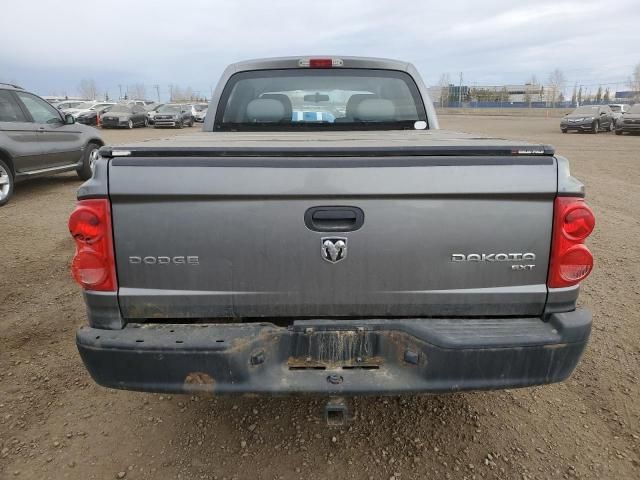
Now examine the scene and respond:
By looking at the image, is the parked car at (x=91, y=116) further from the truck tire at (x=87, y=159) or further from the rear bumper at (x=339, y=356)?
the rear bumper at (x=339, y=356)

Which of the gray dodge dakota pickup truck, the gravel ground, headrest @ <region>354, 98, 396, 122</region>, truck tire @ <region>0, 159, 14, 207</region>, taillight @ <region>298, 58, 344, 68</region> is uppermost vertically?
taillight @ <region>298, 58, 344, 68</region>

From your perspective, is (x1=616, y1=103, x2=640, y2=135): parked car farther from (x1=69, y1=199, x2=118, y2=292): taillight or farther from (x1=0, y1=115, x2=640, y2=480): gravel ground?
(x1=69, y1=199, x2=118, y2=292): taillight

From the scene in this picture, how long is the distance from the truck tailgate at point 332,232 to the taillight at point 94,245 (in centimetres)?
4

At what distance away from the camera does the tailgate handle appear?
1998 mm

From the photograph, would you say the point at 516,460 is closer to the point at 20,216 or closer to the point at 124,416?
the point at 124,416

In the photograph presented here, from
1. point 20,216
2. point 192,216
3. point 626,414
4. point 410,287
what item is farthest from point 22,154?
point 626,414

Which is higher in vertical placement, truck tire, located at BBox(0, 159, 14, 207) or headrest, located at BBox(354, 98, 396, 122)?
headrest, located at BBox(354, 98, 396, 122)

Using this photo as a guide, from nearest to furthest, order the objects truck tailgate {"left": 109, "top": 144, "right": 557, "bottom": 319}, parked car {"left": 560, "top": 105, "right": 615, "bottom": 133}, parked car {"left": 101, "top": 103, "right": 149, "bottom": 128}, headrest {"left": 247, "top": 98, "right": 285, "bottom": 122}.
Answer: truck tailgate {"left": 109, "top": 144, "right": 557, "bottom": 319} → headrest {"left": 247, "top": 98, "right": 285, "bottom": 122} → parked car {"left": 560, "top": 105, "right": 615, "bottom": 133} → parked car {"left": 101, "top": 103, "right": 149, "bottom": 128}

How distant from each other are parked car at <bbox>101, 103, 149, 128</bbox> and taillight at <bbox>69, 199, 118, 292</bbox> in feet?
98.2

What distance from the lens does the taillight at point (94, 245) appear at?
200 cm

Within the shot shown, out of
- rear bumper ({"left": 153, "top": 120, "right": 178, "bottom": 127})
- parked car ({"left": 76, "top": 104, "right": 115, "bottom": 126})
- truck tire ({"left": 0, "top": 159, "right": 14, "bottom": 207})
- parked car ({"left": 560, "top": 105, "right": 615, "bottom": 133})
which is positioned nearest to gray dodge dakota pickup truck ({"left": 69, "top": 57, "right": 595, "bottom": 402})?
truck tire ({"left": 0, "top": 159, "right": 14, "bottom": 207})

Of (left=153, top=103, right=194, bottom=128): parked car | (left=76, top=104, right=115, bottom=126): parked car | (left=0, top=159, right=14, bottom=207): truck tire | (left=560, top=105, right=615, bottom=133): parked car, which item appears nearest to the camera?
(left=0, top=159, right=14, bottom=207): truck tire

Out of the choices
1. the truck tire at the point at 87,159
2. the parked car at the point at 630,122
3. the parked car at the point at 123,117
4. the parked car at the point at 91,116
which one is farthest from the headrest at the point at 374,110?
the parked car at the point at 91,116

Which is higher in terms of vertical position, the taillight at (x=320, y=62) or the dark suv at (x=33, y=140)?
the taillight at (x=320, y=62)
